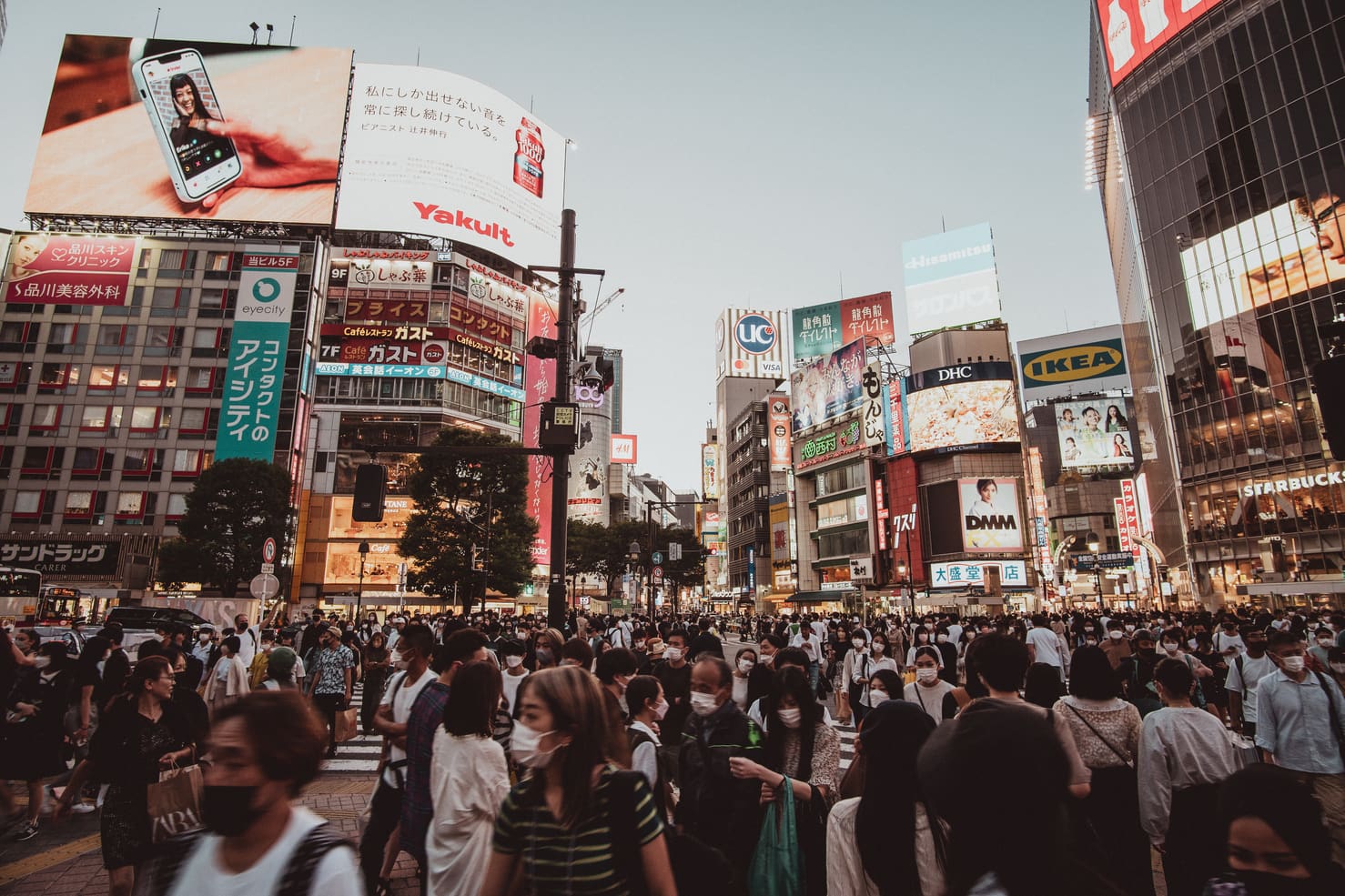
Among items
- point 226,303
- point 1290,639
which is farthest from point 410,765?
point 226,303

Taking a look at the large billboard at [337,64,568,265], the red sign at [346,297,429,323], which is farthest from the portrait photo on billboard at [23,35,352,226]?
the red sign at [346,297,429,323]

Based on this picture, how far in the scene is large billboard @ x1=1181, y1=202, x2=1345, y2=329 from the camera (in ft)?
117

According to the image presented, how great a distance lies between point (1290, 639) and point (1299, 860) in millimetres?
5157

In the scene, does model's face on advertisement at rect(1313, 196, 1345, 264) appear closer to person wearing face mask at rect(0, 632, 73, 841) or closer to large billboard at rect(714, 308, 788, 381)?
person wearing face mask at rect(0, 632, 73, 841)

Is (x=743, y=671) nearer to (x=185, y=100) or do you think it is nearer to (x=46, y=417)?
(x=46, y=417)

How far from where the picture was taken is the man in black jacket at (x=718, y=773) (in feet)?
12.2

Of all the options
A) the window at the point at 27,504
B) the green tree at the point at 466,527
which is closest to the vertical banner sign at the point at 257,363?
the window at the point at 27,504

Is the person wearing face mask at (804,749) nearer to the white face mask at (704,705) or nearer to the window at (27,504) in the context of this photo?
the white face mask at (704,705)

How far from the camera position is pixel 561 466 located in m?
12.5

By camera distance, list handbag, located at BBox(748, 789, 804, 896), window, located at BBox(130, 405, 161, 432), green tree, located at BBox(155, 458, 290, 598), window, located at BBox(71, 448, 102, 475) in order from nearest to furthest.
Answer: handbag, located at BBox(748, 789, 804, 896) < green tree, located at BBox(155, 458, 290, 598) < window, located at BBox(71, 448, 102, 475) < window, located at BBox(130, 405, 161, 432)

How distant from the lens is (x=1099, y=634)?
54.2 ft

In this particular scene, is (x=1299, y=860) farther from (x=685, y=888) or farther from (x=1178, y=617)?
(x=1178, y=617)

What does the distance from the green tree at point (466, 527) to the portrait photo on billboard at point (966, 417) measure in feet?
110

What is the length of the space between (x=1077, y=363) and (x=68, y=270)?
8156cm
